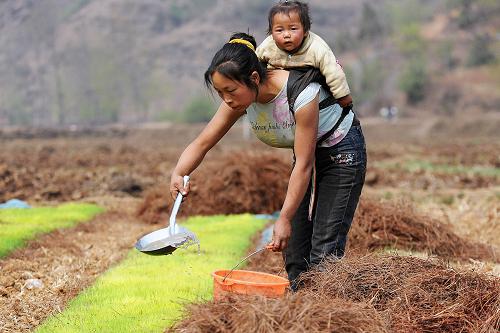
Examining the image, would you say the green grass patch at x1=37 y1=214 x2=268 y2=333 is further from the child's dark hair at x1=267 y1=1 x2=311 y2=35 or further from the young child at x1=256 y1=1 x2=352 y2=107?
the child's dark hair at x1=267 y1=1 x2=311 y2=35

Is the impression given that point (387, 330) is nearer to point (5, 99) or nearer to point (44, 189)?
point (44, 189)

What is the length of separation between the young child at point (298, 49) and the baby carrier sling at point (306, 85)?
0.04m

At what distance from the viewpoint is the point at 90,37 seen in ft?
398

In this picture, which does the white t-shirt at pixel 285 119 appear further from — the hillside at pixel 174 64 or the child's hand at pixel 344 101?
the hillside at pixel 174 64

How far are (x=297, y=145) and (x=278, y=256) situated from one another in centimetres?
424

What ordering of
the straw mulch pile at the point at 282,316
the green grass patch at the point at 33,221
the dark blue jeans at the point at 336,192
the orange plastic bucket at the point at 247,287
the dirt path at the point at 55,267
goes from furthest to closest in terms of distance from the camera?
the green grass patch at the point at 33,221
the dirt path at the point at 55,267
the dark blue jeans at the point at 336,192
the orange plastic bucket at the point at 247,287
the straw mulch pile at the point at 282,316

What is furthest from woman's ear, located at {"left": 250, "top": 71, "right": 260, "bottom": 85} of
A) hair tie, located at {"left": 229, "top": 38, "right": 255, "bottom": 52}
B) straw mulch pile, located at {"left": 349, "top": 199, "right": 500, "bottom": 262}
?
straw mulch pile, located at {"left": 349, "top": 199, "right": 500, "bottom": 262}

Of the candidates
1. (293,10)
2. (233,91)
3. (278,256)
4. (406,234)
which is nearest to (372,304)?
(233,91)

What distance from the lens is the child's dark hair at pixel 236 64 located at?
16.0 ft

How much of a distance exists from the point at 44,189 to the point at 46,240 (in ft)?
26.4

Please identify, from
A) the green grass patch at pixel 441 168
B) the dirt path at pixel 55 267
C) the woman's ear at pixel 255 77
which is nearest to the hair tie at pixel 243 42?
the woman's ear at pixel 255 77

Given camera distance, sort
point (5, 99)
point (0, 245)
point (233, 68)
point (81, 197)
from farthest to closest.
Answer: point (5, 99) < point (81, 197) < point (0, 245) < point (233, 68)

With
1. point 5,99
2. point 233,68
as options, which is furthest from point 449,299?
point 5,99

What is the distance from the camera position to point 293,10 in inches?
216
